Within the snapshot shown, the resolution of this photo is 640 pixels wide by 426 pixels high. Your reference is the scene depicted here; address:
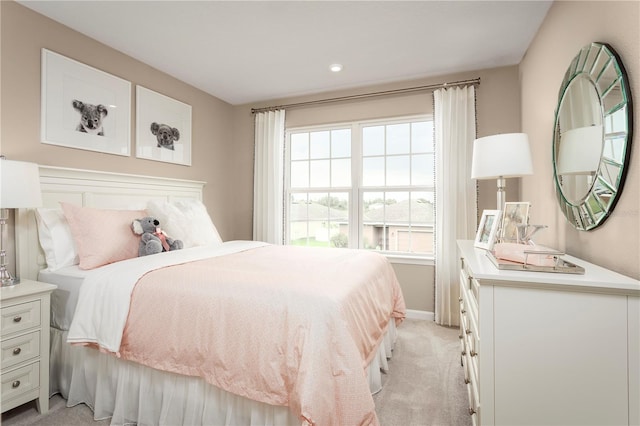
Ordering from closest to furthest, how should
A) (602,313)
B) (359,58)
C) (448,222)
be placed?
(602,313)
(359,58)
(448,222)

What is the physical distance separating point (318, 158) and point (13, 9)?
9.54ft

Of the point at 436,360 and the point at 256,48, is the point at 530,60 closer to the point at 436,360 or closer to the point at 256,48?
the point at 256,48

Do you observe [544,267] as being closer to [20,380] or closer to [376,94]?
[20,380]

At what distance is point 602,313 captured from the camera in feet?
3.58

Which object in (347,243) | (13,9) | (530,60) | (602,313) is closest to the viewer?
(602,313)

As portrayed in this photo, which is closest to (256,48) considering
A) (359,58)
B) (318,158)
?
(359,58)

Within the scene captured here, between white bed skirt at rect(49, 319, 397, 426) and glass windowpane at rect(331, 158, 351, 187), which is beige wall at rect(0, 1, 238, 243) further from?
glass windowpane at rect(331, 158, 351, 187)

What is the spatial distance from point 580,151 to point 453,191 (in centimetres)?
165

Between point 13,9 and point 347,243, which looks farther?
point 347,243

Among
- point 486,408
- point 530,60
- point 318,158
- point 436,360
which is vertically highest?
point 530,60

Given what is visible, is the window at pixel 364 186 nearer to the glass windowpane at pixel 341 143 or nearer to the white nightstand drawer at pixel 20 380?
the glass windowpane at pixel 341 143

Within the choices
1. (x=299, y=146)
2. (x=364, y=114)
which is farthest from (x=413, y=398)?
(x=299, y=146)

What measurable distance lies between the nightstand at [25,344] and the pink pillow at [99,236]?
11.7 inches

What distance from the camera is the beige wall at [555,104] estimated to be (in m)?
1.24
